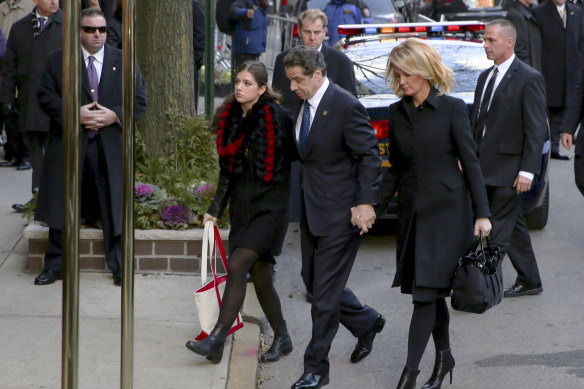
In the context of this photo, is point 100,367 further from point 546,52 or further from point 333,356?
point 546,52

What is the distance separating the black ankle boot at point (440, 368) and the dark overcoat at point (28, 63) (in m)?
4.55

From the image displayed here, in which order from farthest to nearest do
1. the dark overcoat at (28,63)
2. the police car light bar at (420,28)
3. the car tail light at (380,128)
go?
1. the police car light bar at (420,28)
2. the dark overcoat at (28,63)
3. the car tail light at (380,128)

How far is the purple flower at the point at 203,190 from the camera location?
754cm

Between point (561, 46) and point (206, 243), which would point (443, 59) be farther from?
point (206, 243)

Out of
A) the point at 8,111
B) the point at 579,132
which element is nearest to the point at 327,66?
the point at 579,132

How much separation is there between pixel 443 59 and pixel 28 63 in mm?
3894

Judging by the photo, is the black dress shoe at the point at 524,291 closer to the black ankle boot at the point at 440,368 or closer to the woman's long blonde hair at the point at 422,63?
the black ankle boot at the point at 440,368

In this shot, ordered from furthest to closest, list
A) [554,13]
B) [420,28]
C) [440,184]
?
[554,13], [420,28], [440,184]

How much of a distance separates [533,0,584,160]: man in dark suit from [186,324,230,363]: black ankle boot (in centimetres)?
791

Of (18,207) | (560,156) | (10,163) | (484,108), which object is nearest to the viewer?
(484,108)

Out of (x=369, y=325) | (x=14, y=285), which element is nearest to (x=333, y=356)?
(x=369, y=325)

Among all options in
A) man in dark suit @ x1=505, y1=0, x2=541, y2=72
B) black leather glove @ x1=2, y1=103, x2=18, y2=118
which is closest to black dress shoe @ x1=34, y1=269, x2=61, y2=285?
black leather glove @ x1=2, y1=103, x2=18, y2=118

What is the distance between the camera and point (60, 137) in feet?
23.0

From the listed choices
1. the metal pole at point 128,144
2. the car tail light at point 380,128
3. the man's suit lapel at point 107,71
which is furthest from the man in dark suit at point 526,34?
the metal pole at point 128,144
